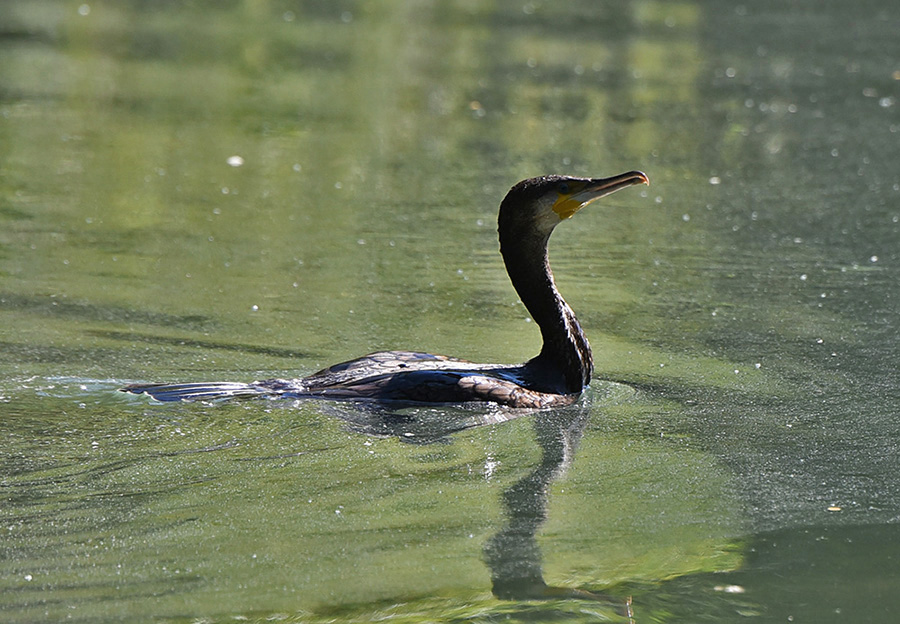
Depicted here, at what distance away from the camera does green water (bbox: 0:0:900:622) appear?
14.2 feet

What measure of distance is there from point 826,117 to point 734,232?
15.1 feet

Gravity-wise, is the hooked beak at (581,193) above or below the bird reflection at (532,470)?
above

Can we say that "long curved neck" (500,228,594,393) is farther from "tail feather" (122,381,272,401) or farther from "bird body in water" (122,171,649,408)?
"tail feather" (122,381,272,401)

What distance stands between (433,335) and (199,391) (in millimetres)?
1613

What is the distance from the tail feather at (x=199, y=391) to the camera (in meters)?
5.78

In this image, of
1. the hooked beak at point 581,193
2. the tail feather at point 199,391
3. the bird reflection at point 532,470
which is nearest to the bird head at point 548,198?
the hooked beak at point 581,193

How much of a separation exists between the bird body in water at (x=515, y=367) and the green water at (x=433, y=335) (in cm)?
12

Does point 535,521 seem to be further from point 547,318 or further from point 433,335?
point 433,335

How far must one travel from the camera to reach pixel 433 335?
7.04m

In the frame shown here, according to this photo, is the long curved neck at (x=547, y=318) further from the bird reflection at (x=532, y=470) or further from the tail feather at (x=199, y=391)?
the tail feather at (x=199, y=391)

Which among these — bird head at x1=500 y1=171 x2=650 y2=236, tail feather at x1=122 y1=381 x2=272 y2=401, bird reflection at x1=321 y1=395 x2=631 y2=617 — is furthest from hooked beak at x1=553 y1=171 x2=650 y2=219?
tail feather at x1=122 y1=381 x2=272 y2=401

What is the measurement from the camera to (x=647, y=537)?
183 inches

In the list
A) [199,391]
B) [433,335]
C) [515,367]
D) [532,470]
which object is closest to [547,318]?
[515,367]

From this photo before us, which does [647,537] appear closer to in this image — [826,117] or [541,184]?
[541,184]
